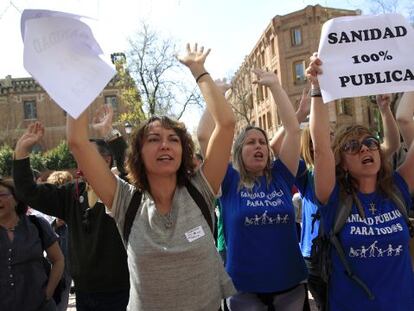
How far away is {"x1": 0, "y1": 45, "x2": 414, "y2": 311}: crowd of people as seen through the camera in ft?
6.92

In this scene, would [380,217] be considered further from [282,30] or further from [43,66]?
[282,30]

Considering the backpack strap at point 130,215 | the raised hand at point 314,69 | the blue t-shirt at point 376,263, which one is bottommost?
the blue t-shirt at point 376,263

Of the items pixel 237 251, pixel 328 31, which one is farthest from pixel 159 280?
pixel 328 31

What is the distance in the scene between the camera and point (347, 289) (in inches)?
94.6

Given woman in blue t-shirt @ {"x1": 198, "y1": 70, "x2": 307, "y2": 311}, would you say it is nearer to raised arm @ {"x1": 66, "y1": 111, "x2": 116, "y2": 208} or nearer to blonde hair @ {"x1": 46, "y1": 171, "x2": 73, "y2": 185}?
raised arm @ {"x1": 66, "y1": 111, "x2": 116, "y2": 208}

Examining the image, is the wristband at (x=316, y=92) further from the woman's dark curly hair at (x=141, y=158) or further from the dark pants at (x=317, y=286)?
the dark pants at (x=317, y=286)

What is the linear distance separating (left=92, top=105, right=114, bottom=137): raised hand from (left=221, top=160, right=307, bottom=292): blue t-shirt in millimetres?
1044

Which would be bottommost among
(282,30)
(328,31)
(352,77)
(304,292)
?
(304,292)

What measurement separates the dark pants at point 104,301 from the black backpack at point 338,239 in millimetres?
1390

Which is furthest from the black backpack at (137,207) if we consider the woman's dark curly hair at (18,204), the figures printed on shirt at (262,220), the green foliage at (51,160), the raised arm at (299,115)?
the green foliage at (51,160)

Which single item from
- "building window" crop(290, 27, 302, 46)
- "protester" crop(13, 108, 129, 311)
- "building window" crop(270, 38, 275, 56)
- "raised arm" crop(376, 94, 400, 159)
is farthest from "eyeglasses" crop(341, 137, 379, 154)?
"building window" crop(270, 38, 275, 56)

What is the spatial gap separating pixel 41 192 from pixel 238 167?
4.65 ft

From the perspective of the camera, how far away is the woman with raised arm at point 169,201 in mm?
2016

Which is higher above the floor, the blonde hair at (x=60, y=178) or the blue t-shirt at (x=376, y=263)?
the blonde hair at (x=60, y=178)
